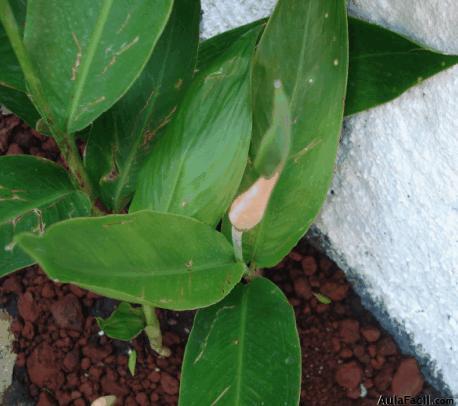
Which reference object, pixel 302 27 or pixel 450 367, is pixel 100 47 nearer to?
pixel 302 27

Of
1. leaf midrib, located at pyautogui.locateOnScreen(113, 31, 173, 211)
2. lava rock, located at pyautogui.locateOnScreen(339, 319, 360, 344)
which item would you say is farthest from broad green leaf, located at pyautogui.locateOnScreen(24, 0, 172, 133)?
lava rock, located at pyautogui.locateOnScreen(339, 319, 360, 344)

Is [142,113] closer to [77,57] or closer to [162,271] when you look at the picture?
[77,57]

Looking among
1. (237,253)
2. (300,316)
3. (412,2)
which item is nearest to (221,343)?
(237,253)

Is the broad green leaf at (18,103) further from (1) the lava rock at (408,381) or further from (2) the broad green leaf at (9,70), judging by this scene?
(1) the lava rock at (408,381)

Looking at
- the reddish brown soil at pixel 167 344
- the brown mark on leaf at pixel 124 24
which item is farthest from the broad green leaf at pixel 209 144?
the reddish brown soil at pixel 167 344

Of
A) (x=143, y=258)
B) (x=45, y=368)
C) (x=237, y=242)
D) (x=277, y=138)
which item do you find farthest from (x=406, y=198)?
(x=45, y=368)

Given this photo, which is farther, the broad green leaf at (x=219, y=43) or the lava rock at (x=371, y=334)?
the lava rock at (x=371, y=334)
